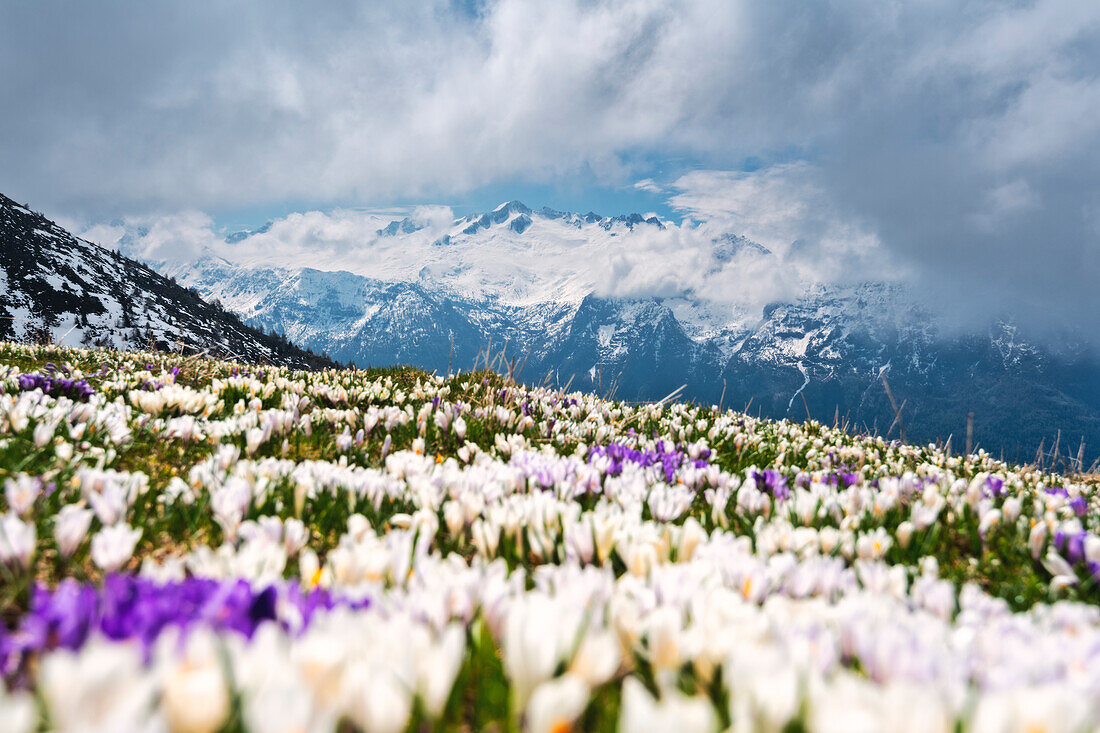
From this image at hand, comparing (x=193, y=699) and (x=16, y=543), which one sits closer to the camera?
(x=193, y=699)

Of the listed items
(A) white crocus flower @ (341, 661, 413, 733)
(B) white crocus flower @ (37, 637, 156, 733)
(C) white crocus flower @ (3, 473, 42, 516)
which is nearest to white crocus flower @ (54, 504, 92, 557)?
(C) white crocus flower @ (3, 473, 42, 516)

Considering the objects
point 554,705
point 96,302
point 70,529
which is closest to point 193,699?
point 554,705

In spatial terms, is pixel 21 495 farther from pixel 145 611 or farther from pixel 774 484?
pixel 774 484

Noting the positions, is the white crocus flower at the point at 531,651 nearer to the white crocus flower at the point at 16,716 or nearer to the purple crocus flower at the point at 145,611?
the purple crocus flower at the point at 145,611

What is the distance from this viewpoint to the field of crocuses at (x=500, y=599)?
1201 mm

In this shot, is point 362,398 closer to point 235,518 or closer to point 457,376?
→ point 457,376

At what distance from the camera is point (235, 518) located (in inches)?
105

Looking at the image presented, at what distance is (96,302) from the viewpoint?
2325 inches

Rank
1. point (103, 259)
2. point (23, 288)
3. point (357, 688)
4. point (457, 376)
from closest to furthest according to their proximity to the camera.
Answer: point (357, 688) < point (457, 376) < point (23, 288) < point (103, 259)

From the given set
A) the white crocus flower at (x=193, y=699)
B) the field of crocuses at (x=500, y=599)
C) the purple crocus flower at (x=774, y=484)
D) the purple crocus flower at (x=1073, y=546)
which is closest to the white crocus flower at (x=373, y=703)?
the field of crocuses at (x=500, y=599)

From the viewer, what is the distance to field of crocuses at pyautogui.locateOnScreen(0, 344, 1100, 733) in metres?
1.20

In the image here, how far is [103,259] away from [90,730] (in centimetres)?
9989

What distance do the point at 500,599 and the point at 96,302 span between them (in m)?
76.6

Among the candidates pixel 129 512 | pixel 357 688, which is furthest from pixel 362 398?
pixel 357 688
